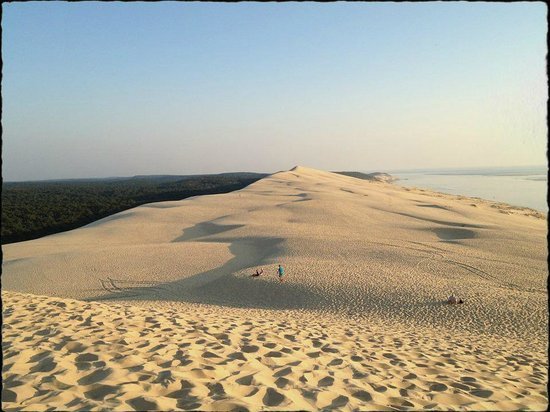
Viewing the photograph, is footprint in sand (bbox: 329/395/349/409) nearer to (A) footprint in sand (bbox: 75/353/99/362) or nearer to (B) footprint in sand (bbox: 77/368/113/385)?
(B) footprint in sand (bbox: 77/368/113/385)

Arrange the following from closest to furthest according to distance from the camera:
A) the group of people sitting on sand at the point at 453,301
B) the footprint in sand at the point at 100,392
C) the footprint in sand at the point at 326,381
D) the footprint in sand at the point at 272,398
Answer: the footprint in sand at the point at 100,392
the footprint in sand at the point at 272,398
the footprint in sand at the point at 326,381
the group of people sitting on sand at the point at 453,301

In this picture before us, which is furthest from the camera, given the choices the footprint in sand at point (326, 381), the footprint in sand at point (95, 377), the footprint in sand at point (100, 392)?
the footprint in sand at point (326, 381)

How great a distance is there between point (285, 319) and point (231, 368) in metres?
4.05

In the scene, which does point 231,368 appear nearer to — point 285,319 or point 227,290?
point 285,319

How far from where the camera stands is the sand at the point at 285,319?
409 centimetres

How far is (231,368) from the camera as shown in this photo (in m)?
4.58

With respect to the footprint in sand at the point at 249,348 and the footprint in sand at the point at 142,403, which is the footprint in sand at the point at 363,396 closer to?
the footprint in sand at the point at 249,348

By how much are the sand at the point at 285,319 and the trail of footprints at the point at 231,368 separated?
25 mm

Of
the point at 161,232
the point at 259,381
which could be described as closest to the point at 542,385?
the point at 259,381

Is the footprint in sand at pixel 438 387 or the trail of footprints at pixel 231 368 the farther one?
the footprint in sand at pixel 438 387

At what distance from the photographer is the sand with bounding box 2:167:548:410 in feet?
13.4

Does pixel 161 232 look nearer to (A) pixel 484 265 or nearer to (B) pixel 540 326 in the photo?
(A) pixel 484 265

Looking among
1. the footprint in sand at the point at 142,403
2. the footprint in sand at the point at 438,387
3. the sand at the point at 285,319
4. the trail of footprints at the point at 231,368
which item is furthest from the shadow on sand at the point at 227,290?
the footprint in sand at the point at 142,403

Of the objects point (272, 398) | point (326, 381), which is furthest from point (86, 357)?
point (326, 381)
